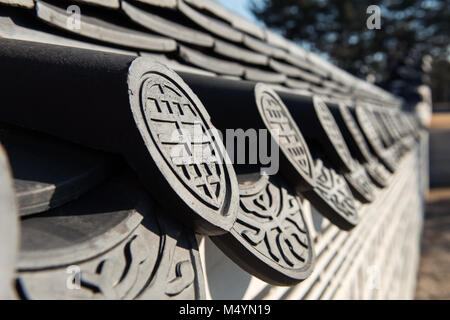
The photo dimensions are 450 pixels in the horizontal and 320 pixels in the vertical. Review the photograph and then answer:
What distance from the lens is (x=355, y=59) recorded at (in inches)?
1080

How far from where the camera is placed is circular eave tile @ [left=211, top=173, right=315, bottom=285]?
0.96 metres

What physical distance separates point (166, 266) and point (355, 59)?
28886mm

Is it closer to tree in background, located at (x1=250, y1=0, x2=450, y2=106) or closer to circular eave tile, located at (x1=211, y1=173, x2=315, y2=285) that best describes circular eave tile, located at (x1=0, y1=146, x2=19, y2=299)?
circular eave tile, located at (x1=211, y1=173, x2=315, y2=285)

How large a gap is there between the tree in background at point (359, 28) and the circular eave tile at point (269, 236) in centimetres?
2699

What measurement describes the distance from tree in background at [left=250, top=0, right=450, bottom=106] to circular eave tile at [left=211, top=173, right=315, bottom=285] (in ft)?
88.5

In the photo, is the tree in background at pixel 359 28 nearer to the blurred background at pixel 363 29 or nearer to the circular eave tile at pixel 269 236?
the blurred background at pixel 363 29

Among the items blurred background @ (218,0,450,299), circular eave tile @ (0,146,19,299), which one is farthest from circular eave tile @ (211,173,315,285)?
blurred background @ (218,0,450,299)

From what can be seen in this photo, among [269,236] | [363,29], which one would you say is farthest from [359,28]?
[269,236]

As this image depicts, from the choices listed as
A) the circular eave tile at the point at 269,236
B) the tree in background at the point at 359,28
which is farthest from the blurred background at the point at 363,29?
the circular eave tile at the point at 269,236

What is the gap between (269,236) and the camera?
1.04m
